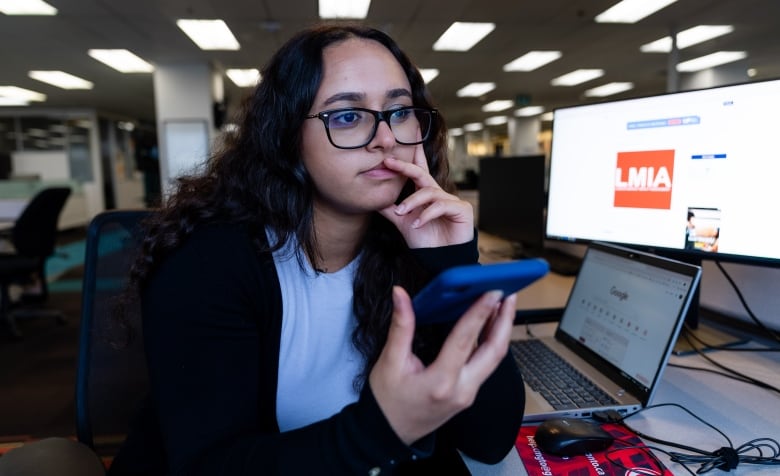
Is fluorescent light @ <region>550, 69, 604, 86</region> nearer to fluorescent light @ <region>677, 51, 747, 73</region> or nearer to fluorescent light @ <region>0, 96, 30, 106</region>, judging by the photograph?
fluorescent light @ <region>677, 51, 747, 73</region>

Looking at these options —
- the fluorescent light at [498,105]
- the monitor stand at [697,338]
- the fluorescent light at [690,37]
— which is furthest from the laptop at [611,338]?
the fluorescent light at [498,105]

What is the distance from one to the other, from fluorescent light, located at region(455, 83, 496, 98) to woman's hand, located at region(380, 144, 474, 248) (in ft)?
29.2

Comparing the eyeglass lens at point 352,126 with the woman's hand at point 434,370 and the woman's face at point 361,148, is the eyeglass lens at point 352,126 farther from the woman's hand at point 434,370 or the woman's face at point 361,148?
the woman's hand at point 434,370

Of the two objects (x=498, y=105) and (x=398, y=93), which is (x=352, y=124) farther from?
(x=498, y=105)

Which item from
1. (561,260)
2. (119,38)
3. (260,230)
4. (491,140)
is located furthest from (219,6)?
(491,140)

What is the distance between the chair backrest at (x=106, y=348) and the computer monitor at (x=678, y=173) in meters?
1.05

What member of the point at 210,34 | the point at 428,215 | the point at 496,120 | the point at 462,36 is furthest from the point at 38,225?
the point at 496,120

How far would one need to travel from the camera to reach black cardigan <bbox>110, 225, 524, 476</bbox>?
518mm

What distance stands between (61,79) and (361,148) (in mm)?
9278

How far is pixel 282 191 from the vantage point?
33.9 inches

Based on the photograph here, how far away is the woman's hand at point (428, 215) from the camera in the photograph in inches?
30.9

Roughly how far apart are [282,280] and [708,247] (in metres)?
0.87

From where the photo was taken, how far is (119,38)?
5648mm

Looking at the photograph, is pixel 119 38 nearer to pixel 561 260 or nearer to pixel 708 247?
pixel 561 260
